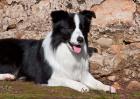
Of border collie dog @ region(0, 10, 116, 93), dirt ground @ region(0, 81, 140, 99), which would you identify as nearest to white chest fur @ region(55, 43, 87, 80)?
border collie dog @ region(0, 10, 116, 93)

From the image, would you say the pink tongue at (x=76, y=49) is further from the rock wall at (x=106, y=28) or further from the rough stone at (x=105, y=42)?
the rough stone at (x=105, y=42)

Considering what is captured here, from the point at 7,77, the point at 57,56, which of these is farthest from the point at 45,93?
the point at 7,77

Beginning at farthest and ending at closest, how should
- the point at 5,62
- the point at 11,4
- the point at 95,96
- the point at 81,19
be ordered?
the point at 11,4, the point at 5,62, the point at 81,19, the point at 95,96

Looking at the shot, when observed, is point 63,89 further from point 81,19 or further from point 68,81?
point 81,19

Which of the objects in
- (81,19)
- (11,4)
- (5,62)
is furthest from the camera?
(11,4)

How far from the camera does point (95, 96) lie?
28.3ft

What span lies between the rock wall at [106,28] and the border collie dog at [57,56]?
744mm

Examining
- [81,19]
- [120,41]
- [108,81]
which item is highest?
[81,19]

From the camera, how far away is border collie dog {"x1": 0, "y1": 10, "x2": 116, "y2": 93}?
929 centimetres

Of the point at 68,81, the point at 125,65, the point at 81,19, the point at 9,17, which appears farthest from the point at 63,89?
the point at 9,17

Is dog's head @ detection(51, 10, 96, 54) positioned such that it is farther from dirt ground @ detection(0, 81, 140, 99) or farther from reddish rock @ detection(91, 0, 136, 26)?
reddish rock @ detection(91, 0, 136, 26)

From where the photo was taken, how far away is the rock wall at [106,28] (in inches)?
416

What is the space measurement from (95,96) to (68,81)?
922 millimetres

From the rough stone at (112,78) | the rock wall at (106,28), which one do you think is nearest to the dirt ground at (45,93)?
the rough stone at (112,78)
